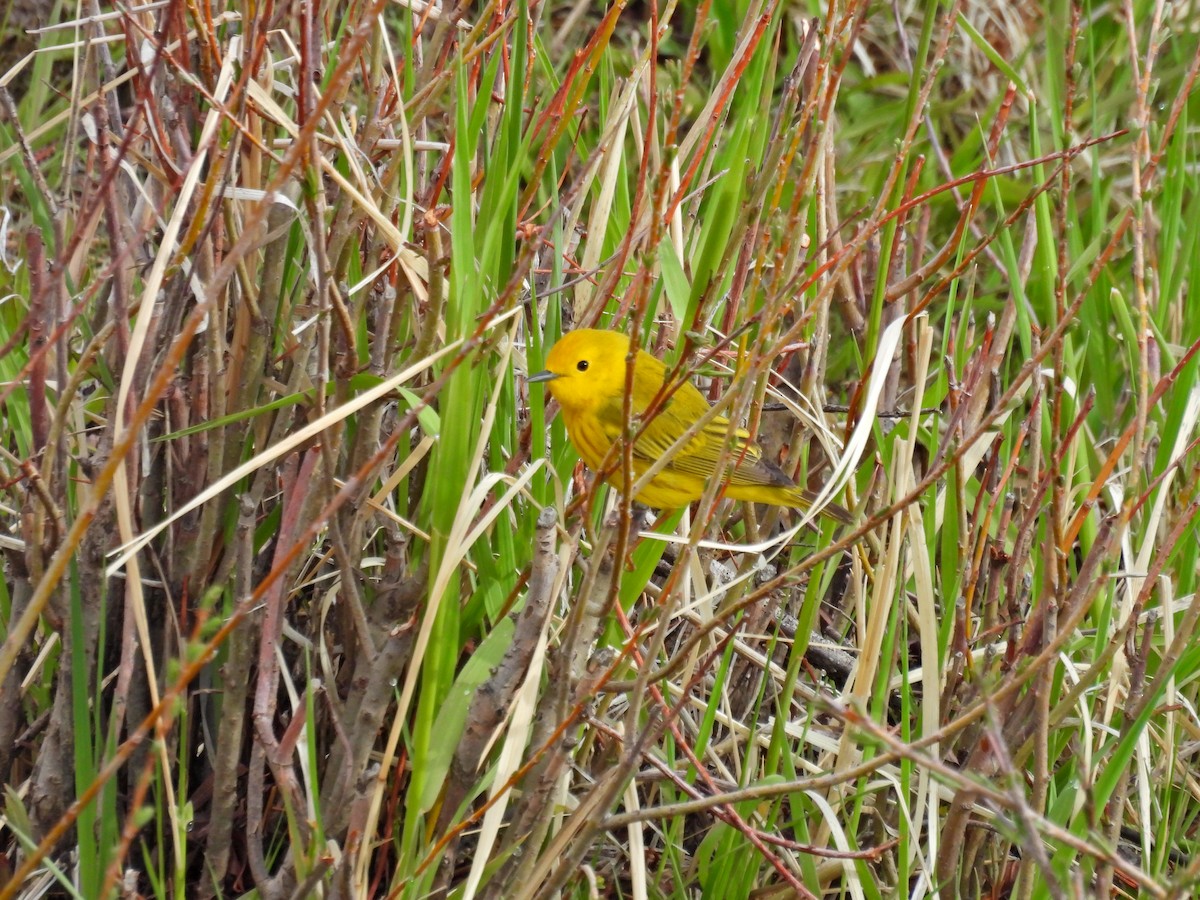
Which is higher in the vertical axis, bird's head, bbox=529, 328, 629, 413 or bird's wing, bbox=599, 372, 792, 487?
bird's head, bbox=529, 328, 629, 413

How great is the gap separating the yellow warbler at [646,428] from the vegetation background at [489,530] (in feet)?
0.24

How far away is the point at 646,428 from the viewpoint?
90.0 inches

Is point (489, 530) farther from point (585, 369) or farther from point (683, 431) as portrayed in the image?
point (683, 431)

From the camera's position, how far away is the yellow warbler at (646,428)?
2.41 metres

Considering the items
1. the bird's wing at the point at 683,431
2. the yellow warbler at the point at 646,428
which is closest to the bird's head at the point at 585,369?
the yellow warbler at the point at 646,428

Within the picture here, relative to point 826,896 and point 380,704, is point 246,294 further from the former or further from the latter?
point 826,896

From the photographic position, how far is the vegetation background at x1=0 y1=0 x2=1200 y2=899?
1807 millimetres

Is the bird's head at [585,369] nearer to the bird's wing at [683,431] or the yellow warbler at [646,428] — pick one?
the yellow warbler at [646,428]

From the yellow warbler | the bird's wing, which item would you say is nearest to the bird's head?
the yellow warbler

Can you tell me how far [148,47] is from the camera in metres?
2.30

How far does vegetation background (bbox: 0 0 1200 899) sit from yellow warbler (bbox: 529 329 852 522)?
0.07m

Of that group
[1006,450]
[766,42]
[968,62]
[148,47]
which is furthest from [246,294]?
[968,62]

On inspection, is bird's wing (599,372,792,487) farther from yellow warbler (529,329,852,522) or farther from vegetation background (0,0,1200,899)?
vegetation background (0,0,1200,899)

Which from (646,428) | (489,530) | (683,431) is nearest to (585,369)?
(646,428)
